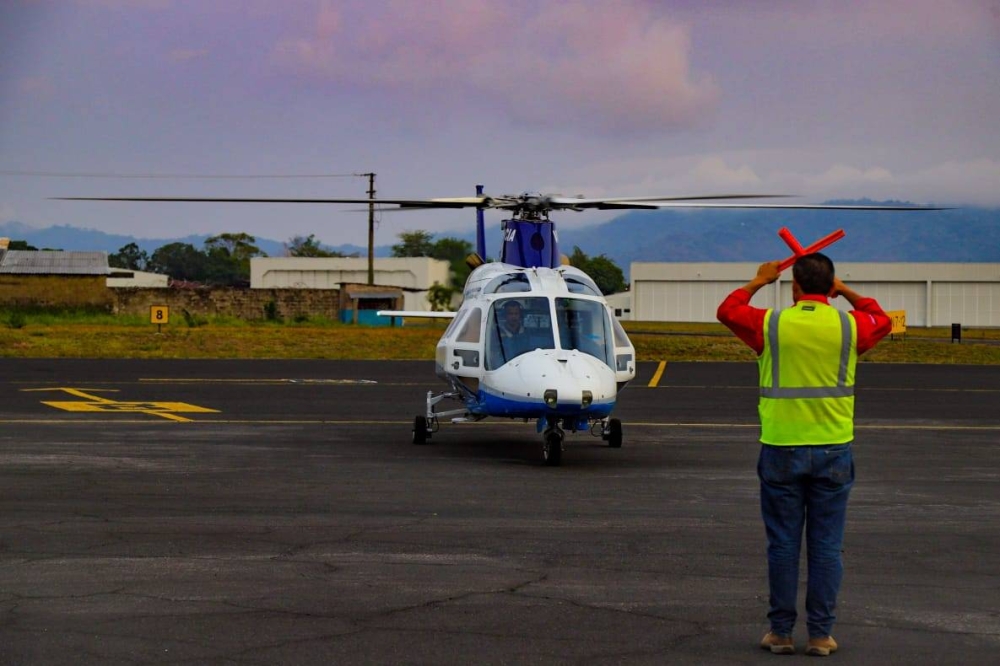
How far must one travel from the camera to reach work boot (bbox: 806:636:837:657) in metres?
7.07

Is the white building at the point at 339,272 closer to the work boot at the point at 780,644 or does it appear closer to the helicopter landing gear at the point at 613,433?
the helicopter landing gear at the point at 613,433

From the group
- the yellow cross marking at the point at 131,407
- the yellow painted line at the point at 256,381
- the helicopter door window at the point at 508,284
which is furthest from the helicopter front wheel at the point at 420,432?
the yellow painted line at the point at 256,381

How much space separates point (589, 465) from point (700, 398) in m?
12.7

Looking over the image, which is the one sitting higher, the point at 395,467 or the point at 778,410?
the point at 778,410

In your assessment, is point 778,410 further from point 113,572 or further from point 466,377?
point 466,377

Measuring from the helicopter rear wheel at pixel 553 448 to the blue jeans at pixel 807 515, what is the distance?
337 inches

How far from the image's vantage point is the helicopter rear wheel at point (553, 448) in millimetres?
16000

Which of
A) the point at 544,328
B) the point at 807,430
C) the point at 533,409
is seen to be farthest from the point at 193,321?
the point at 807,430

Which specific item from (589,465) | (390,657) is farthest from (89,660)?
(589,465)

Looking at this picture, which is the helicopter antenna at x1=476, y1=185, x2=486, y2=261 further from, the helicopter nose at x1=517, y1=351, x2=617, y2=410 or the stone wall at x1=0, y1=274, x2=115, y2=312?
the stone wall at x1=0, y1=274, x2=115, y2=312

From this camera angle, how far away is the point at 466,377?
688 inches

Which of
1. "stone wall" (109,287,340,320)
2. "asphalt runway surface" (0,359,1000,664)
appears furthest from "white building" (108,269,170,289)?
"asphalt runway surface" (0,359,1000,664)

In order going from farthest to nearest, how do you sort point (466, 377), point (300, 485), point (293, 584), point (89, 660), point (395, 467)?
Result: point (466, 377)
point (395, 467)
point (300, 485)
point (293, 584)
point (89, 660)

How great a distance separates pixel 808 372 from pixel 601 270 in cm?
5107
